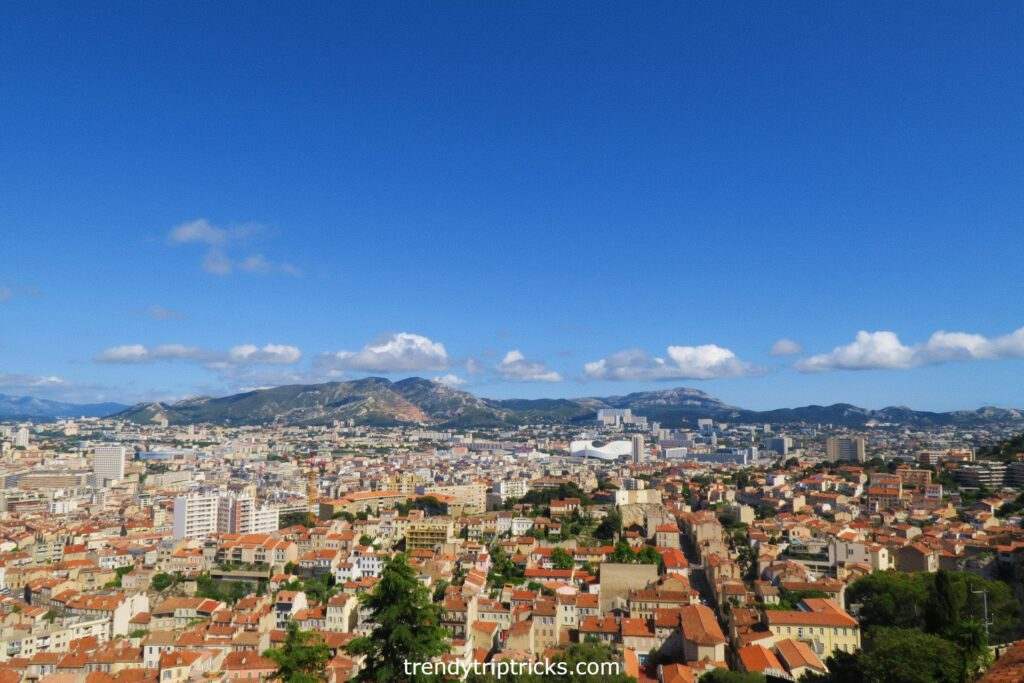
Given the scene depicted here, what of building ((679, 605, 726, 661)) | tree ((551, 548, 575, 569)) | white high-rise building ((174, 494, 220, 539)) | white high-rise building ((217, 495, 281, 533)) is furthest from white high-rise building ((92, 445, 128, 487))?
building ((679, 605, 726, 661))

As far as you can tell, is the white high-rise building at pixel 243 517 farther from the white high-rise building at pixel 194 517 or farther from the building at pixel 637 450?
the building at pixel 637 450

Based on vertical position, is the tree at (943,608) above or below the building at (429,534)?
above

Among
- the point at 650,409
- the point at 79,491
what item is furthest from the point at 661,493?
the point at 650,409

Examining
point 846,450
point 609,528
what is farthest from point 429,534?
point 846,450

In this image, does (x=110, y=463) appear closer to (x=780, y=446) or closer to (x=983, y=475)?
(x=983, y=475)

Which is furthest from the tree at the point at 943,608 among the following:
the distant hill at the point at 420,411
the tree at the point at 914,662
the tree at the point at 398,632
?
the distant hill at the point at 420,411
